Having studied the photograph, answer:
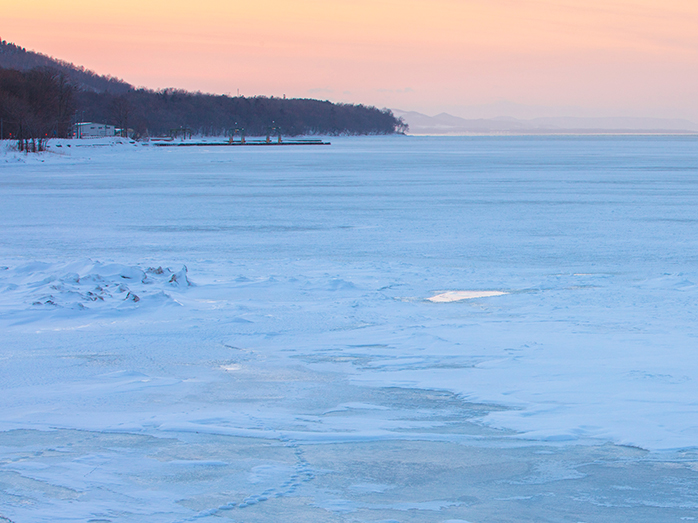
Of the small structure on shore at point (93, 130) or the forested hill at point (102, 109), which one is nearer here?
the forested hill at point (102, 109)

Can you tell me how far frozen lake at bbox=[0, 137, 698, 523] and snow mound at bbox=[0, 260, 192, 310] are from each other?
4 cm

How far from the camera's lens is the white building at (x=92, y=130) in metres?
111

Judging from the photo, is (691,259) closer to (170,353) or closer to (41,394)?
(170,353)

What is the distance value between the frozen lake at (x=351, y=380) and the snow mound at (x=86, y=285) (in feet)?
0.12

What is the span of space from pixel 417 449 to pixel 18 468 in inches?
81.7

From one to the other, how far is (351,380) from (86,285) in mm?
4411

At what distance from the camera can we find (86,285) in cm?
881

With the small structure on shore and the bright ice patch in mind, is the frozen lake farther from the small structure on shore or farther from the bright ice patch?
the small structure on shore

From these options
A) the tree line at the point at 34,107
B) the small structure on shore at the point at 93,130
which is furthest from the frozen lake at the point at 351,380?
the small structure on shore at the point at 93,130

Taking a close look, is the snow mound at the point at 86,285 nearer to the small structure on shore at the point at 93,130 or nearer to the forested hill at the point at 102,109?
the forested hill at the point at 102,109

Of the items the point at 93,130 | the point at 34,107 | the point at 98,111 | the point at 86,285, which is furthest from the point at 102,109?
the point at 86,285

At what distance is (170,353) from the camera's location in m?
6.45

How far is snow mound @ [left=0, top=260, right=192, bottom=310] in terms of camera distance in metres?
8.09

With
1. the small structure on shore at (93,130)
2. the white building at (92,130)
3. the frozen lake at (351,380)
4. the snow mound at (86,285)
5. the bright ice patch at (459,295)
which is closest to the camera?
the frozen lake at (351,380)
